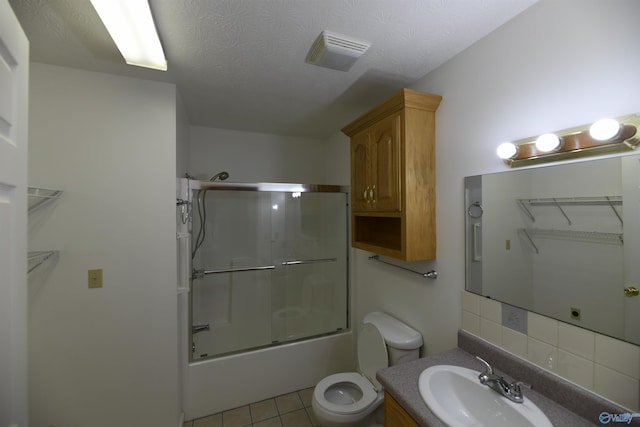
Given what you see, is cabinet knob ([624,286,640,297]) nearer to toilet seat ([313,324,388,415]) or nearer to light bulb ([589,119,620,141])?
light bulb ([589,119,620,141])

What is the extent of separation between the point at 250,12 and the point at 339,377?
2236 millimetres

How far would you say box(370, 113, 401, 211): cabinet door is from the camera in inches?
58.0

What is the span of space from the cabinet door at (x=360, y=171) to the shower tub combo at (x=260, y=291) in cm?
65

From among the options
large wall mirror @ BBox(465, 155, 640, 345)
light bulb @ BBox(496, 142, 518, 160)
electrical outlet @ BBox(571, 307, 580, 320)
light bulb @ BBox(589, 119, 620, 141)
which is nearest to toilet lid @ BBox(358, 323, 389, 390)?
large wall mirror @ BBox(465, 155, 640, 345)

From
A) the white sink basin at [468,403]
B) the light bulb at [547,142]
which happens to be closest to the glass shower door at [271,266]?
the white sink basin at [468,403]

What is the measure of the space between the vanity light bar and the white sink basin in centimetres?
95

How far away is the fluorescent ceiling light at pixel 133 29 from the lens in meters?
0.98

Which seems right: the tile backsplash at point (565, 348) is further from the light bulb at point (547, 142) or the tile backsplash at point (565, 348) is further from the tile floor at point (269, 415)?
the tile floor at point (269, 415)

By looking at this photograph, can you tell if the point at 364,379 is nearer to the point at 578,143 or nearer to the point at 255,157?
the point at 578,143

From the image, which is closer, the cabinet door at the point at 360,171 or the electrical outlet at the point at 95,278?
the electrical outlet at the point at 95,278

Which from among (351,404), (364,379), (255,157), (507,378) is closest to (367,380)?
(364,379)

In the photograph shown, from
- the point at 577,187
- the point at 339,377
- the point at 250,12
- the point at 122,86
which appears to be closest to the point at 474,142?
the point at 577,187

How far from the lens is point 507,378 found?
1.12m

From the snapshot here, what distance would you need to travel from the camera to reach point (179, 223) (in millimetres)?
1820
